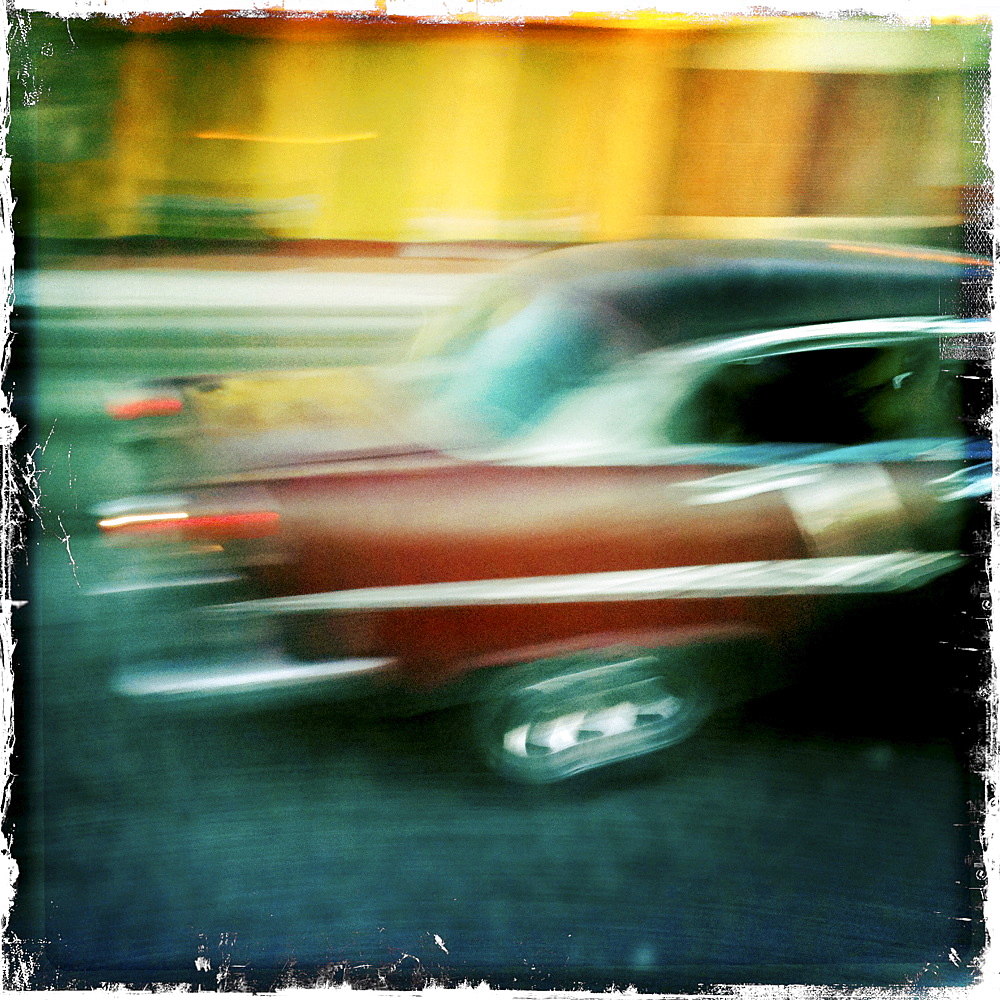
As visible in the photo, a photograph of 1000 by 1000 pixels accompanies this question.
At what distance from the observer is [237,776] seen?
5.96 ft

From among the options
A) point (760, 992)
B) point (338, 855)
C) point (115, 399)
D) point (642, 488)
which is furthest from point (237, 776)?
point (760, 992)

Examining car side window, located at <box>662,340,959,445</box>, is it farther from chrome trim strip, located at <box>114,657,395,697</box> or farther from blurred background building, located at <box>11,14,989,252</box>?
chrome trim strip, located at <box>114,657,395,697</box>

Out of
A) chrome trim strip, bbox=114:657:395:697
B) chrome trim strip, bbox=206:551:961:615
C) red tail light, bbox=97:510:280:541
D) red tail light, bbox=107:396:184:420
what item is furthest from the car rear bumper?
red tail light, bbox=107:396:184:420

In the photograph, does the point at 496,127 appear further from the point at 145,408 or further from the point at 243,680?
Result: the point at 243,680

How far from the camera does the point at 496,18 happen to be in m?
1.75

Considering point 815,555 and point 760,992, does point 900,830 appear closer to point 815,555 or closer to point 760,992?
point 760,992

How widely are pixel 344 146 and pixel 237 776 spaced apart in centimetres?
150

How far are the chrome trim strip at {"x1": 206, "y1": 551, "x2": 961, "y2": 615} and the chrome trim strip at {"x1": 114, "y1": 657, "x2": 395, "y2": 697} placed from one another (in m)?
0.13

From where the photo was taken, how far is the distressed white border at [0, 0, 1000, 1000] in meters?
1.74

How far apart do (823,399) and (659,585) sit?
58 centimetres

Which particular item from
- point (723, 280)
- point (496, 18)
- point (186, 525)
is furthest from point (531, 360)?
point (186, 525)

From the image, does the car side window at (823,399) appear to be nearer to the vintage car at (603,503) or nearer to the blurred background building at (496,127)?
the vintage car at (603,503)

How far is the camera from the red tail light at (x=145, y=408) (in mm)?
1790

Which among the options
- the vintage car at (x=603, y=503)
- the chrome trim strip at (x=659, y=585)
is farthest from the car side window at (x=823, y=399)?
the chrome trim strip at (x=659, y=585)
